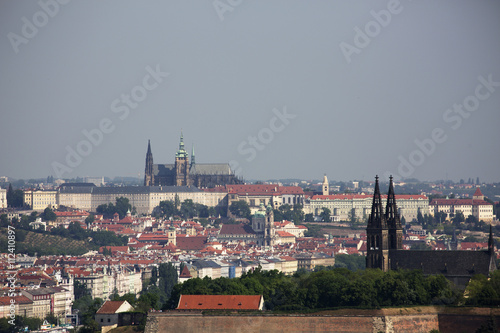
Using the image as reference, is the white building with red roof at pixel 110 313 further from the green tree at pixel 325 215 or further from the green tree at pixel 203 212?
the green tree at pixel 203 212

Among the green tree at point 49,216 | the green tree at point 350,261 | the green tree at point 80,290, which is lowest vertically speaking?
the green tree at point 80,290

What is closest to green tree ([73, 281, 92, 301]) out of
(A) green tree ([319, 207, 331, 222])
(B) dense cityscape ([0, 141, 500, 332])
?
(B) dense cityscape ([0, 141, 500, 332])

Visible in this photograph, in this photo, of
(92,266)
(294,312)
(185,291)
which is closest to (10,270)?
(92,266)

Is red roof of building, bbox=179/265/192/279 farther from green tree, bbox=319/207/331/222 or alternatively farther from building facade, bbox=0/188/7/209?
green tree, bbox=319/207/331/222

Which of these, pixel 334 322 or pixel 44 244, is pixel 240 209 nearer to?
pixel 44 244

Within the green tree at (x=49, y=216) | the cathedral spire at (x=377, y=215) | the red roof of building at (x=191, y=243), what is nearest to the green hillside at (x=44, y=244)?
the red roof of building at (x=191, y=243)

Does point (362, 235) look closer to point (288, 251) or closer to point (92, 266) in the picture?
point (288, 251)
